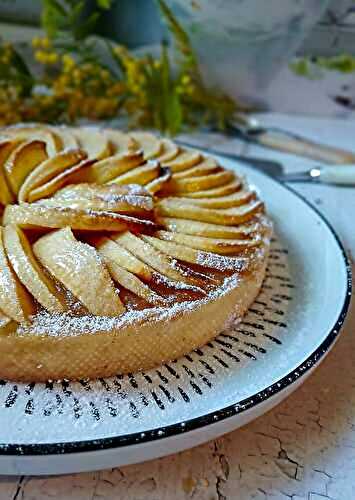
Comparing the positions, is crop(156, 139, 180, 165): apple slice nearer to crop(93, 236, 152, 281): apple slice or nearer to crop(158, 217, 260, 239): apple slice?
crop(158, 217, 260, 239): apple slice

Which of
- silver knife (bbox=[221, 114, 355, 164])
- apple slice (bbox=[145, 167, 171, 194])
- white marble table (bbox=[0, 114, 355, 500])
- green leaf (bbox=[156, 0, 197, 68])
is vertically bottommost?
white marble table (bbox=[0, 114, 355, 500])

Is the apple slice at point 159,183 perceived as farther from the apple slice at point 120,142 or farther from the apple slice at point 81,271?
the apple slice at point 81,271

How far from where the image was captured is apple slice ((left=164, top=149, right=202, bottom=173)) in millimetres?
1848

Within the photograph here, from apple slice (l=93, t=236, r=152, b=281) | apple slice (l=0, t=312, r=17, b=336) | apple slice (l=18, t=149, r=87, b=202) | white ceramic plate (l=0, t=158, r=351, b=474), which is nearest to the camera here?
white ceramic plate (l=0, t=158, r=351, b=474)

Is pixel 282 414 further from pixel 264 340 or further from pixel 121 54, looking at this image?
pixel 121 54

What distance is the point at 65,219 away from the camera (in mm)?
1427

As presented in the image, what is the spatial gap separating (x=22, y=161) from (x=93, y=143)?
1.01 feet

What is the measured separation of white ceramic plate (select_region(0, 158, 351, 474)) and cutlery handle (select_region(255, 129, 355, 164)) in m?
1.03

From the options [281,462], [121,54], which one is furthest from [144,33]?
[281,462]

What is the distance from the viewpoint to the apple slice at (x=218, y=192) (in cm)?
173

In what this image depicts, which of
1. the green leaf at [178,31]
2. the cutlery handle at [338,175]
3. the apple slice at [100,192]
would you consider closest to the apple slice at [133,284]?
the apple slice at [100,192]

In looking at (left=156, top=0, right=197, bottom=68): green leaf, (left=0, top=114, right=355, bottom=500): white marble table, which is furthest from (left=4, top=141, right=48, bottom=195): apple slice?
(left=156, top=0, right=197, bottom=68): green leaf

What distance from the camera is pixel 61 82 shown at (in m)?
2.73

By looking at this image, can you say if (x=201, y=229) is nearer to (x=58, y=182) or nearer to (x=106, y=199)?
(x=106, y=199)
